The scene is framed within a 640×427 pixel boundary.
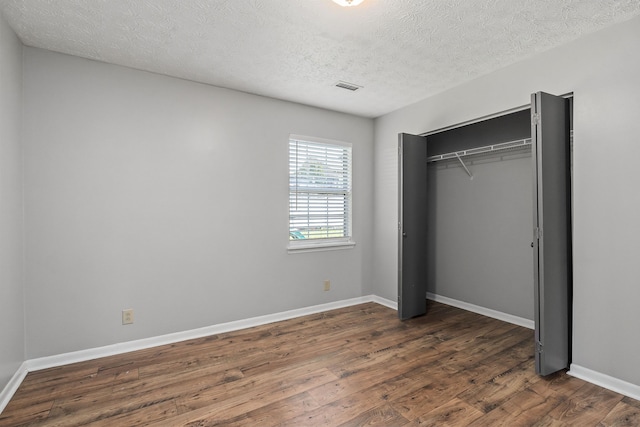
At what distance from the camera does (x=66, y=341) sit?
8.58 feet

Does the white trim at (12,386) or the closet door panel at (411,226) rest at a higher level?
the closet door panel at (411,226)

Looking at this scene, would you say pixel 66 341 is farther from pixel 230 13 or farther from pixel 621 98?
A: pixel 621 98

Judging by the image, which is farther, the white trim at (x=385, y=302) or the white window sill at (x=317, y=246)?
the white trim at (x=385, y=302)

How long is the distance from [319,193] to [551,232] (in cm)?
235

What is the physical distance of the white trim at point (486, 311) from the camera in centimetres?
342

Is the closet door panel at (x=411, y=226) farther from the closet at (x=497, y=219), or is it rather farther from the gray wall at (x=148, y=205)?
the gray wall at (x=148, y=205)

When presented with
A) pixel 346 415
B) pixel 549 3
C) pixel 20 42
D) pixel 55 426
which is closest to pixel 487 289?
pixel 346 415

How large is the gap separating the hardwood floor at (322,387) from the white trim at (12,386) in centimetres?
4

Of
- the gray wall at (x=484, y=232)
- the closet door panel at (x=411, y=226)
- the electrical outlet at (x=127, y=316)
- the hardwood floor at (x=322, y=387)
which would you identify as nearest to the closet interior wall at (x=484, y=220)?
the gray wall at (x=484, y=232)

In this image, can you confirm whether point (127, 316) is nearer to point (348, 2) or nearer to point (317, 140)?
point (317, 140)

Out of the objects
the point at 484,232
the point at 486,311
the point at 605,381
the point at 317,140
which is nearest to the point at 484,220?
the point at 484,232

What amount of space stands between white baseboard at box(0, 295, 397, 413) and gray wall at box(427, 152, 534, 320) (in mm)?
974

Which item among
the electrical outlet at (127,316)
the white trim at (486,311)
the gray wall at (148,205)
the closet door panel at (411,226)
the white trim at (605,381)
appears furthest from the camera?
the closet door panel at (411,226)

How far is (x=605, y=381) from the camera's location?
2254mm
